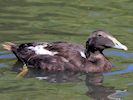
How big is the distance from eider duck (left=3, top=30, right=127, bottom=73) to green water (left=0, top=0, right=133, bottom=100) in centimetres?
29

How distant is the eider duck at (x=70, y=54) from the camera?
12.3 metres

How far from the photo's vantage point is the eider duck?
12277 millimetres

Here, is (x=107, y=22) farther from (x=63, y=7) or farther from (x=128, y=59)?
(x=128, y=59)

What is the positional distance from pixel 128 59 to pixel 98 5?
4090mm

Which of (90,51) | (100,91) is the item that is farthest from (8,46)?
(100,91)

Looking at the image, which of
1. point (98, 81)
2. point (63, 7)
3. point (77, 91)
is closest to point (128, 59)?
point (98, 81)

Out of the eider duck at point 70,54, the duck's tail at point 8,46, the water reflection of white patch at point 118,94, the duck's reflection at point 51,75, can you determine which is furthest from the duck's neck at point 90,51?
the water reflection of white patch at point 118,94

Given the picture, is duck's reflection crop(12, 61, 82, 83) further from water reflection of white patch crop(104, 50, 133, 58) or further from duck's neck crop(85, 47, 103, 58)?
water reflection of white patch crop(104, 50, 133, 58)

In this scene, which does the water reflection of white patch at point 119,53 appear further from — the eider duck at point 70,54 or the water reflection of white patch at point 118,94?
the water reflection of white patch at point 118,94

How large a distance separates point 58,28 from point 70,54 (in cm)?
224

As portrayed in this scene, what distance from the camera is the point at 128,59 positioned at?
496 inches

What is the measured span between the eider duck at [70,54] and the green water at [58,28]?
0.29m

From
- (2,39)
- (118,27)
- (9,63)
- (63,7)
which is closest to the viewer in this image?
(9,63)

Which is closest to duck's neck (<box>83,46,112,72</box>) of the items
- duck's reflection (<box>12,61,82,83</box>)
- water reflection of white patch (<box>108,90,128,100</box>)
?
duck's reflection (<box>12,61,82,83</box>)
